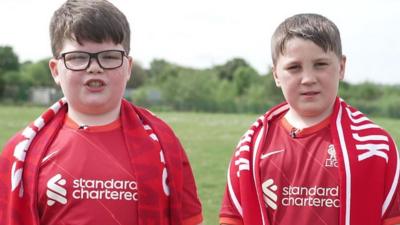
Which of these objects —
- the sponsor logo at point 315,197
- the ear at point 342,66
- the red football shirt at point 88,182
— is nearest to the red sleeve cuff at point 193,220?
the red football shirt at point 88,182

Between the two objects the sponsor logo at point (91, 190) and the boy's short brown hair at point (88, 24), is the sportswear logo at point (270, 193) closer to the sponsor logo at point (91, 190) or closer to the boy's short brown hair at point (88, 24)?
the sponsor logo at point (91, 190)

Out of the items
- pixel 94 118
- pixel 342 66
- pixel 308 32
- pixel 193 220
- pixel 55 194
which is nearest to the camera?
pixel 55 194

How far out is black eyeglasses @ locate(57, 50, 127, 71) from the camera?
2.57 m

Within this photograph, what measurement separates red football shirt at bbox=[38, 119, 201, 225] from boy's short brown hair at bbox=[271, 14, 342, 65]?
91 cm

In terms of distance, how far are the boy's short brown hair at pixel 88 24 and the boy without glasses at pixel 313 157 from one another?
85 centimetres

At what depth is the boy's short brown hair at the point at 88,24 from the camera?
2.56 m

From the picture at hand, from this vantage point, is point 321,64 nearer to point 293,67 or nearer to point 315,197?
point 293,67

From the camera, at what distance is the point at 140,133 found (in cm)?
268

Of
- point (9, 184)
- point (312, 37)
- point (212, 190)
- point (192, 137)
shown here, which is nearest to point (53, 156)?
point (9, 184)

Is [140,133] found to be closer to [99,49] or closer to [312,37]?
[99,49]

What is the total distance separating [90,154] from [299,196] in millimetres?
1033

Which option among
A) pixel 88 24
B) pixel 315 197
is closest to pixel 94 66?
pixel 88 24

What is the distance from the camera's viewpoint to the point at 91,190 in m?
2.54

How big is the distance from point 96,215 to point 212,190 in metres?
6.56
